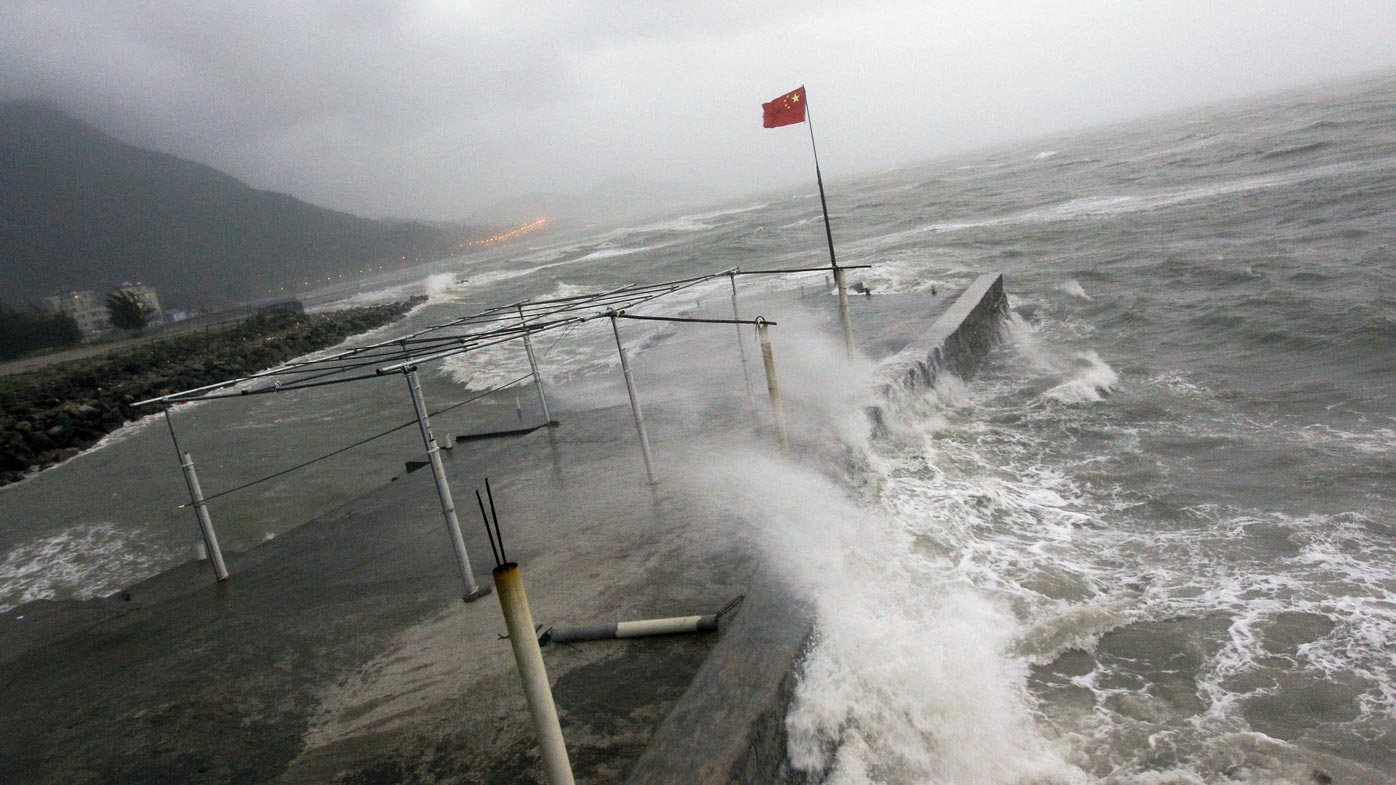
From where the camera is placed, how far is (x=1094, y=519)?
639 cm

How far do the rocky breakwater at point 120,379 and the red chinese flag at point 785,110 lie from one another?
1429 cm

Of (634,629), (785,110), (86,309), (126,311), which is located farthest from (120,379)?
(86,309)

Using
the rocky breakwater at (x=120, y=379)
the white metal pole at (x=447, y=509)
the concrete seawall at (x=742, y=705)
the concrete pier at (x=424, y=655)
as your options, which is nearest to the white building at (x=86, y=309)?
the rocky breakwater at (x=120, y=379)

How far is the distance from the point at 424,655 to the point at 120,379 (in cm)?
2896

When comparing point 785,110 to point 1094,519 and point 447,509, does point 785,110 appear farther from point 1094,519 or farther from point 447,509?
point 447,509

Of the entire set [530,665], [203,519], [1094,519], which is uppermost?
[530,665]

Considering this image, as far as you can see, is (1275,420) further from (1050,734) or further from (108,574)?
(108,574)

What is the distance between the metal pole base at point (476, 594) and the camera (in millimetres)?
4992

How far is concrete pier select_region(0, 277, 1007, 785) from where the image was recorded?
3.48 m

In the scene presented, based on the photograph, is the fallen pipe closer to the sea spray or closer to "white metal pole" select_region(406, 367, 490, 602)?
the sea spray

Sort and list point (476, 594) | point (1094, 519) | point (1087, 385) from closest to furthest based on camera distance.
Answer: point (476, 594)
point (1094, 519)
point (1087, 385)

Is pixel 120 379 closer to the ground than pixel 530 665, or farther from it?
farther from it

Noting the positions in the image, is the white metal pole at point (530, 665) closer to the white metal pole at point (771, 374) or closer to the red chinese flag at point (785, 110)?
the white metal pole at point (771, 374)

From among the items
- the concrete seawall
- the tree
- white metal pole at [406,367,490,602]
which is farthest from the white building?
the concrete seawall
